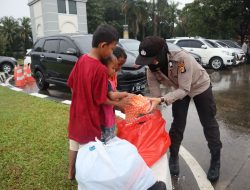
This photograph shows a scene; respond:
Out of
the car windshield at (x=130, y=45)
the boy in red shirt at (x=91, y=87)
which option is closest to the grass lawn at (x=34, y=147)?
the boy in red shirt at (x=91, y=87)

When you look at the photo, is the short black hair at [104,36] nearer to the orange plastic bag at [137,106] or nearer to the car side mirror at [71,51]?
the orange plastic bag at [137,106]

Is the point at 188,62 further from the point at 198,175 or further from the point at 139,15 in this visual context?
the point at 139,15

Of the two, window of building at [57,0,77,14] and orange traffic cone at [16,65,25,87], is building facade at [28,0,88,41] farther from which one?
orange traffic cone at [16,65,25,87]

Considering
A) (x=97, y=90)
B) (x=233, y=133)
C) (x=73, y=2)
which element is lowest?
(x=233, y=133)

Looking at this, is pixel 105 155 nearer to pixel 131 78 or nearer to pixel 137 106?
pixel 137 106

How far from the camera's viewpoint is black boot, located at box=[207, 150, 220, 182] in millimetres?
3490

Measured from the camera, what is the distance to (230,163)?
3.92 m

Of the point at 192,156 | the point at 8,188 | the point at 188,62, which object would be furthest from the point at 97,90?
the point at 192,156

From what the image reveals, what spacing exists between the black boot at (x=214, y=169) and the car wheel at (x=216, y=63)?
12.1 metres

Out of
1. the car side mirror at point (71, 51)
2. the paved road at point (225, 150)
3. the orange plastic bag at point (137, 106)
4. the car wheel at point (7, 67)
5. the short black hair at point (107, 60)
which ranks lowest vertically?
the car wheel at point (7, 67)

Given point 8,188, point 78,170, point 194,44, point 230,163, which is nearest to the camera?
point 78,170

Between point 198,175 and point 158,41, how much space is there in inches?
67.5

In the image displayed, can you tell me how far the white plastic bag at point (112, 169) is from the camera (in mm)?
2072

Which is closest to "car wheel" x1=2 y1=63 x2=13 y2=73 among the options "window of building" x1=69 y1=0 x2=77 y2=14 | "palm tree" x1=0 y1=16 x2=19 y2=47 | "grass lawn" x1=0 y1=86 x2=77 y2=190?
"grass lawn" x1=0 y1=86 x2=77 y2=190
